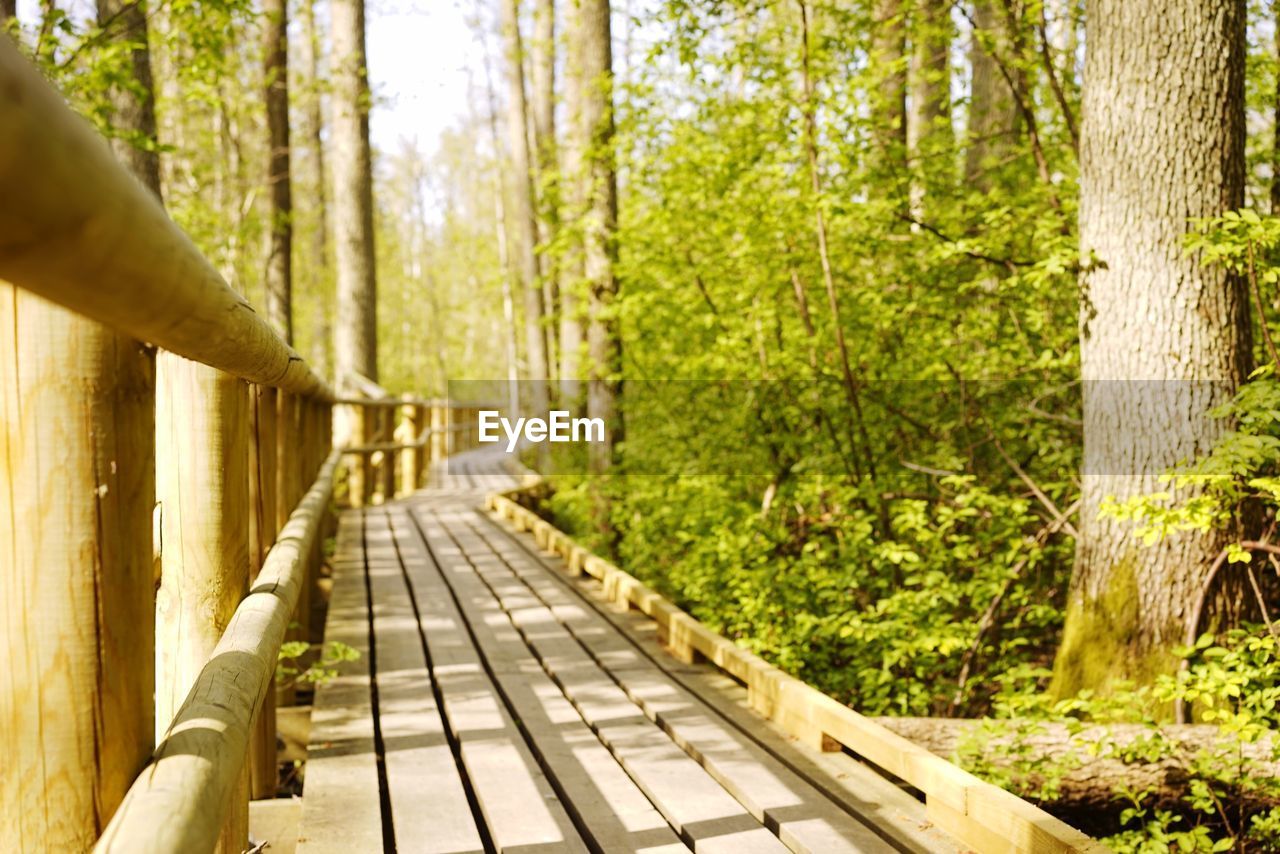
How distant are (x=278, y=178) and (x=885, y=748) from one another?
33.8 ft

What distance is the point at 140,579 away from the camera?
4.33 feet

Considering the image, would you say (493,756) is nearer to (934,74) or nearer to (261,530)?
(261,530)

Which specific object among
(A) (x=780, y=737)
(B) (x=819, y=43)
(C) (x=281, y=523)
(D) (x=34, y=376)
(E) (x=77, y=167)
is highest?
(B) (x=819, y=43)

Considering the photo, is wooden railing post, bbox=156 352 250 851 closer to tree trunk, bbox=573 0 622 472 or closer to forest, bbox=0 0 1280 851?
forest, bbox=0 0 1280 851

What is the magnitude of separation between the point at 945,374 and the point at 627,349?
3.42 meters

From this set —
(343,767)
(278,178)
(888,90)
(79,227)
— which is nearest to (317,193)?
(278,178)

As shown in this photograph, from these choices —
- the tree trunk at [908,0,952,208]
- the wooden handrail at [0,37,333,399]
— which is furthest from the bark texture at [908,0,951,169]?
the wooden handrail at [0,37,333,399]

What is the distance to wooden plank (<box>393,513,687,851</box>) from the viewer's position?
2.84 m

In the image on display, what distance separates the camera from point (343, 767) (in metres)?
3.27

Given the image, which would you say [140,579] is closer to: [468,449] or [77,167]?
[77,167]

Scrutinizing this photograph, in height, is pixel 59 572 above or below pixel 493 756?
above

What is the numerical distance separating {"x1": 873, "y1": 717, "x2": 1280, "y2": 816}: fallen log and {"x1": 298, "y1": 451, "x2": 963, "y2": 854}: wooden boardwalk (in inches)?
30.7

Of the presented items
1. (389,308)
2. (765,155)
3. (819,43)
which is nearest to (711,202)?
(765,155)

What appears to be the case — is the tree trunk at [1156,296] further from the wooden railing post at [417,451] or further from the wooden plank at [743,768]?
the wooden railing post at [417,451]
